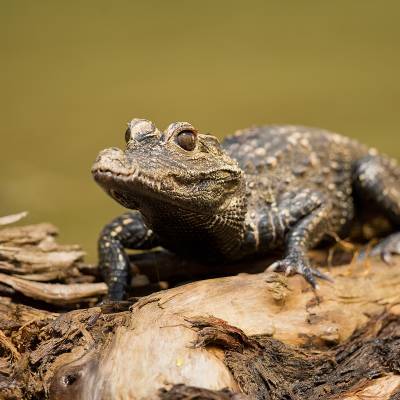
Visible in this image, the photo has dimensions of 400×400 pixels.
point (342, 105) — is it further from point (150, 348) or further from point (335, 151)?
point (150, 348)

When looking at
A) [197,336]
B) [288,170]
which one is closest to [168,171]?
[197,336]

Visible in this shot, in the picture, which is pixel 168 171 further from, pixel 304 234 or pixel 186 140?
pixel 304 234

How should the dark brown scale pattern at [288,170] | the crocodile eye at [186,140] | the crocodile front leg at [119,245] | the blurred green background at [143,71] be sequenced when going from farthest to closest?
the blurred green background at [143,71], the dark brown scale pattern at [288,170], the crocodile front leg at [119,245], the crocodile eye at [186,140]

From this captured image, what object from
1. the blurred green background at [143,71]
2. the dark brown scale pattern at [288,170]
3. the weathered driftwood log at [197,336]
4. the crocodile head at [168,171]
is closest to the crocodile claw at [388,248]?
the weathered driftwood log at [197,336]

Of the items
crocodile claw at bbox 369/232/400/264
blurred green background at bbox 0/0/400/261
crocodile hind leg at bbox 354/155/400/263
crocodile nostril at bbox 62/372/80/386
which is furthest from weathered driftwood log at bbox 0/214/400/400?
blurred green background at bbox 0/0/400/261

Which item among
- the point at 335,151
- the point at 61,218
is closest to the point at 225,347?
the point at 335,151

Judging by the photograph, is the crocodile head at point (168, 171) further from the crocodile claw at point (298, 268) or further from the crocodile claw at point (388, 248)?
the crocodile claw at point (388, 248)
